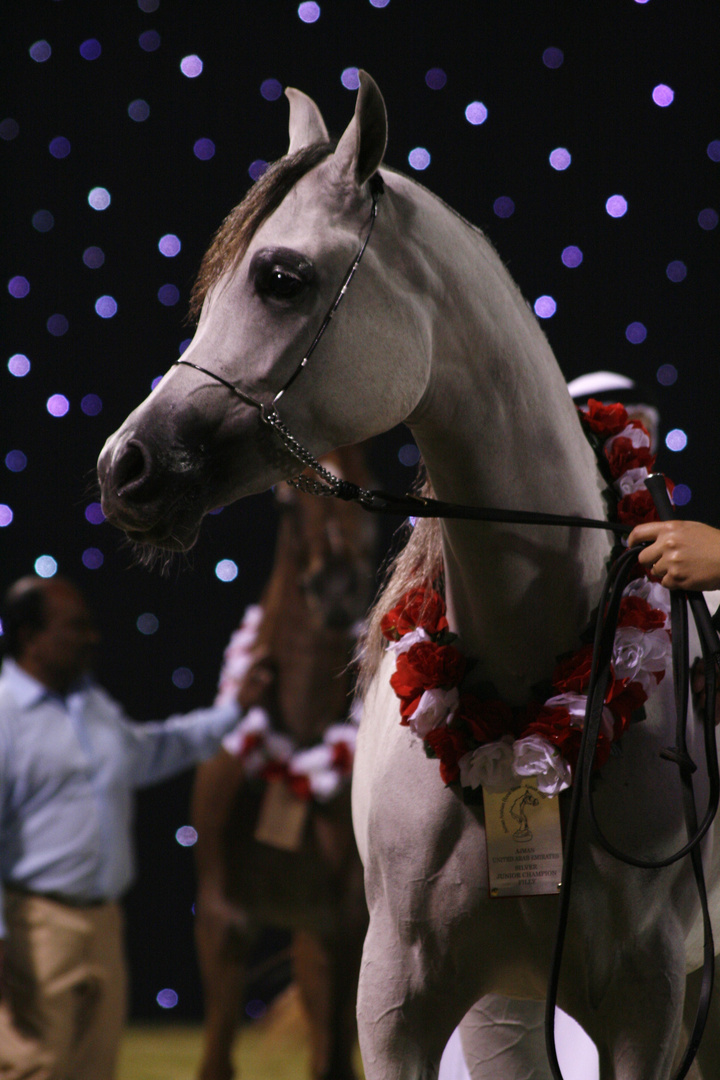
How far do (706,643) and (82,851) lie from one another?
2.24 meters

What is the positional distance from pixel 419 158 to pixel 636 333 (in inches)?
33.4

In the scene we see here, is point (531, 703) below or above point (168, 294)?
below

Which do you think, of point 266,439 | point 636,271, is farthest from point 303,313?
point 636,271

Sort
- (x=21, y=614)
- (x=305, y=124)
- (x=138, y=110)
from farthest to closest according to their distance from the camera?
(x=138, y=110), (x=21, y=614), (x=305, y=124)

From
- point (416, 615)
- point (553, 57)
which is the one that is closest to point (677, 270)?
point (553, 57)

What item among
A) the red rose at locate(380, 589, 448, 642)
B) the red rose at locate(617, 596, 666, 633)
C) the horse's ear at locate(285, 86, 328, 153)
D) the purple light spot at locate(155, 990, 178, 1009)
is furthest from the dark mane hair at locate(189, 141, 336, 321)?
the purple light spot at locate(155, 990, 178, 1009)

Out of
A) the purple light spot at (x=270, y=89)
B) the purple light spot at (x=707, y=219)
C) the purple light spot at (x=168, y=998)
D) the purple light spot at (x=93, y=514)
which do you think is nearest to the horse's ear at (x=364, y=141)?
the purple light spot at (x=707, y=219)

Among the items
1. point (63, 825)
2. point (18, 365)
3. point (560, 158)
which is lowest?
point (63, 825)

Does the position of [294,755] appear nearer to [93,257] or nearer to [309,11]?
[93,257]

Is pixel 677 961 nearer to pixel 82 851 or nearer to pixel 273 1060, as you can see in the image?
pixel 82 851

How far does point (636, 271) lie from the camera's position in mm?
3348

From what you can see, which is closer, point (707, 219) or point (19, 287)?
point (707, 219)

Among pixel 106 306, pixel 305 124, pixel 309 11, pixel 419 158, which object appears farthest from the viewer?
pixel 106 306

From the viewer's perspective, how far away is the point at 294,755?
284 centimetres
